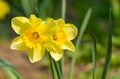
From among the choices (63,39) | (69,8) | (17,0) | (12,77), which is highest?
(63,39)

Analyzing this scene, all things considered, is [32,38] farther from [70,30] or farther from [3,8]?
[3,8]

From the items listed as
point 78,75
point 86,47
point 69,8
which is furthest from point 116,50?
point 69,8

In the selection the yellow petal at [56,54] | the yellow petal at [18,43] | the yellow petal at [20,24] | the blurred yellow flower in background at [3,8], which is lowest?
the blurred yellow flower in background at [3,8]

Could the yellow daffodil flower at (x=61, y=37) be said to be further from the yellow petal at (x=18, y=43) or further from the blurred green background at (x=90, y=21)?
the blurred green background at (x=90, y=21)

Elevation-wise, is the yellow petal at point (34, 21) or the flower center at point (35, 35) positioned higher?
the yellow petal at point (34, 21)

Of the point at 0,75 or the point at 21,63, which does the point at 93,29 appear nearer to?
A: the point at 21,63

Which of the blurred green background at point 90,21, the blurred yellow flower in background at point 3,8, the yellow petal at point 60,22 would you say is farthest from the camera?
the blurred yellow flower in background at point 3,8

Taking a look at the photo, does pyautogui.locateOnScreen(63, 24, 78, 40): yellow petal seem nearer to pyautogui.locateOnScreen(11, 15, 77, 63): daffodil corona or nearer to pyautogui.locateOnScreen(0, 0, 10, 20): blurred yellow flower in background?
pyautogui.locateOnScreen(11, 15, 77, 63): daffodil corona

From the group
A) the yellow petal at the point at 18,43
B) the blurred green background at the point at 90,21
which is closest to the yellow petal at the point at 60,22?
the yellow petal at the point at 18,43
